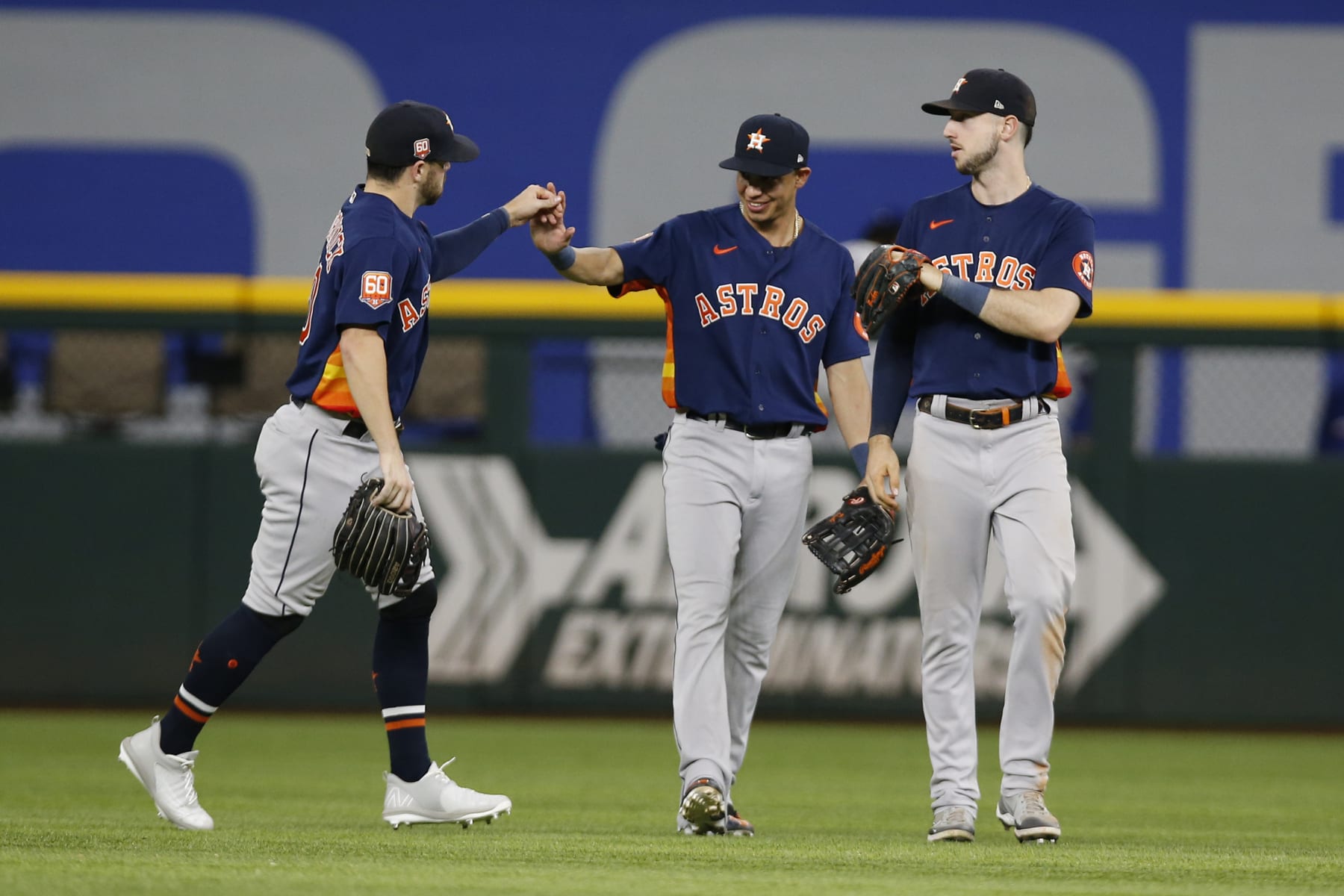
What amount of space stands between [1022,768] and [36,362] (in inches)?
223

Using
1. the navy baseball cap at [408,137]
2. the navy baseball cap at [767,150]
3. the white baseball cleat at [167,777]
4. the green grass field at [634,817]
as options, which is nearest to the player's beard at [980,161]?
the navy baseball cap at [767,150]

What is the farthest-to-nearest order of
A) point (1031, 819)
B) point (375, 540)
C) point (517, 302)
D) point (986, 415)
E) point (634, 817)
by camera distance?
point (517, 302)
point (634, 817)
point (986, 415)
point (1031, 819)
point (375, 540)

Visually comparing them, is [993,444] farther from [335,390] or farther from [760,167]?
[335,390]

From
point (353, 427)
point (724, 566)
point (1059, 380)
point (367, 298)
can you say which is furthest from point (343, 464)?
point (1059, 380)

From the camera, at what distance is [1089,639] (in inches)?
325

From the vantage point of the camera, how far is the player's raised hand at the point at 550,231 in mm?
4785

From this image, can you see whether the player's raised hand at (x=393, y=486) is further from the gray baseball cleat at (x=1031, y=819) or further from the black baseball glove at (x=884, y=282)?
the gray baseball cleat at (x=1031, y=819)

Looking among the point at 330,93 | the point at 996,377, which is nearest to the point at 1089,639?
the point at 996,377

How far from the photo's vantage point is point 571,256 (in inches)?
187

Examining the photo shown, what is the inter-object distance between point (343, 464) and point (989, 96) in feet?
5.99

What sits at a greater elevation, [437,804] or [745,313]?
[745,313]

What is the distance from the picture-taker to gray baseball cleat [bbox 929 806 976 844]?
443 centimetres

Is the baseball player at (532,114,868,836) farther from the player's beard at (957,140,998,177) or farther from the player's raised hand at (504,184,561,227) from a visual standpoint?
the player's beard at (957,140,998,177)

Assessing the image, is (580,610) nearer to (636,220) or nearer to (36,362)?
(36,362)
